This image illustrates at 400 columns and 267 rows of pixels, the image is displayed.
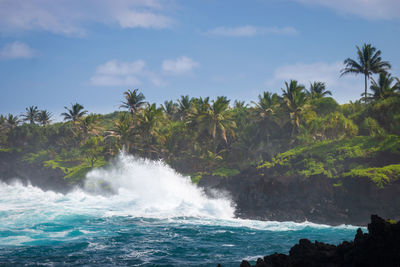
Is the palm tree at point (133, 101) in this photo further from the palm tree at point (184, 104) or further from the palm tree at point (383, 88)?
the palm tree at point (383, 88)

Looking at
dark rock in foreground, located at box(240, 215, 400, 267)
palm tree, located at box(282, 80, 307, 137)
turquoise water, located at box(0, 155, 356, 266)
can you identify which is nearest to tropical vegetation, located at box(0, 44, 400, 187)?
palm tree, located at box(282, 80, 307, 137)

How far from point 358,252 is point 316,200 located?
20.3 meters

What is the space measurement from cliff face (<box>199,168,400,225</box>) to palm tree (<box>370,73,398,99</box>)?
18.2 m

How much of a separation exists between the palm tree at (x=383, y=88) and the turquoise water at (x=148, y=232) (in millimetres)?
23302

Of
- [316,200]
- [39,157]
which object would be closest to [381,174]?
[316,200]

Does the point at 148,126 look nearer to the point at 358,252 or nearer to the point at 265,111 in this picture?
the point at 265,111

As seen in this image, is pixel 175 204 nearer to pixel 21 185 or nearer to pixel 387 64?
pixel 387 64

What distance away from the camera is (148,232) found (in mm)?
22500

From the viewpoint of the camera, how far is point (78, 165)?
2443 inches

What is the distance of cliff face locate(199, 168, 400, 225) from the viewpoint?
85.1 ft

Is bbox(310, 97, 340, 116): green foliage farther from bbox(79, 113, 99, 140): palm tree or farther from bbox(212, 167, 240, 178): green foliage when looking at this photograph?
bbox(79, 113, 99, 140): palm tree

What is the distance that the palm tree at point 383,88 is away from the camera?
41625 mm

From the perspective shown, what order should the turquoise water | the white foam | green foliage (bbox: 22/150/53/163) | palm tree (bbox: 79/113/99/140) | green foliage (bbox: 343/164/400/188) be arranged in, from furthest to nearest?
green foliage (bbox: 22/150/53/163), palm tree (bbox: 79/113/99/140), the white foam, green foliage (bbox: 343/164/400/188), the turquoise water

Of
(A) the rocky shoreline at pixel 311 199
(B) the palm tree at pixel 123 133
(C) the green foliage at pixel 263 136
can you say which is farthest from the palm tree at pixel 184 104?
(A) the rocky shoreline at pixel 311 199
